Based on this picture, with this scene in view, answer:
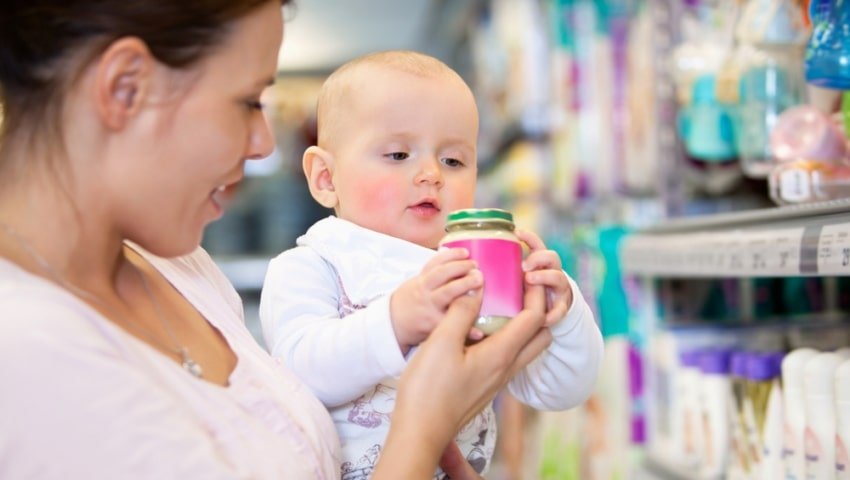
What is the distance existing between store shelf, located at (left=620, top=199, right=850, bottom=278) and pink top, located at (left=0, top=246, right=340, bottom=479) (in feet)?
2.62

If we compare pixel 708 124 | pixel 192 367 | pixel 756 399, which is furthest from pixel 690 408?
pixel 192 367

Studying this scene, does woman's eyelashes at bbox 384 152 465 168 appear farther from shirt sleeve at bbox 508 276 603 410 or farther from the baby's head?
shirt sleeve at bbox 508 276 603 410

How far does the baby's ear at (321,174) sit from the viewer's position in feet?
5.00

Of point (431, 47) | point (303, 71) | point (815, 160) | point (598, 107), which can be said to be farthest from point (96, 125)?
point (303, 71)

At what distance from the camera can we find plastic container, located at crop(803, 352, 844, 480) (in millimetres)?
1468

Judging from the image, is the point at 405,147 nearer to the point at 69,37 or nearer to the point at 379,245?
the point at 379,245

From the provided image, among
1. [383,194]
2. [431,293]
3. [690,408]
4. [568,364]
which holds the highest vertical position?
[383,194]

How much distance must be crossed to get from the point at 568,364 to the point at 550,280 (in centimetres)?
19

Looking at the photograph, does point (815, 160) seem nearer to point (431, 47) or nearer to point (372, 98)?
point (372, 98)

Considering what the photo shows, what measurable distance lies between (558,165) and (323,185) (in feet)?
7.49

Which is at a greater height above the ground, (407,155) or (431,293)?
(407,155)

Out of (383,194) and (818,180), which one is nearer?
(383,194)

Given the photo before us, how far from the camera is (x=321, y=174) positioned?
1.54m

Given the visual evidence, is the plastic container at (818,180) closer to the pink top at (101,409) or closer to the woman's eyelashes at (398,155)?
the woman's eyelashes at (398,155)
